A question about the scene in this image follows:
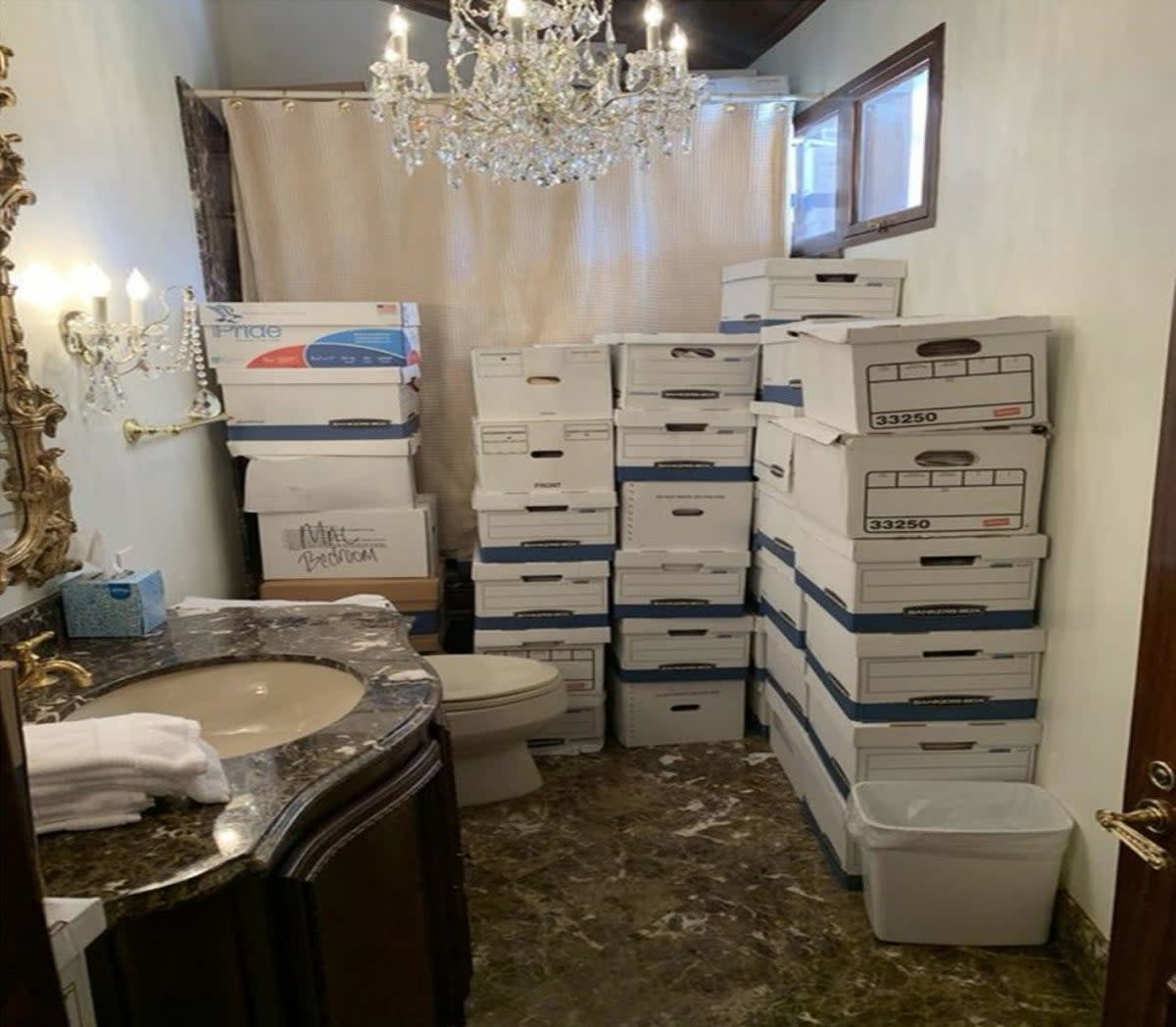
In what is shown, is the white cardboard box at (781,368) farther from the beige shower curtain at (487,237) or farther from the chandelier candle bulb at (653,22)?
the chandelier candle bulb at (653,22)

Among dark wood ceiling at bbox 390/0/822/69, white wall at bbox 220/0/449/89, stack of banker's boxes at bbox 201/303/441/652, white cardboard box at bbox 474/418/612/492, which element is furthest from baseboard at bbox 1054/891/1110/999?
white wall at bbox 220/0/449/89

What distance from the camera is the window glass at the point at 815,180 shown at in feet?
9.82

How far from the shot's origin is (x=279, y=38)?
3.18m

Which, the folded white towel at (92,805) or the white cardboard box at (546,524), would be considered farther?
the white cardboard box at (546,524)

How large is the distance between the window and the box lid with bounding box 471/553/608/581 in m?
1.35

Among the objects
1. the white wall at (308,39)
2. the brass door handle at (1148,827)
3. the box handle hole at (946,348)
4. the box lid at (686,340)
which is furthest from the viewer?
the white wall at (308,39)

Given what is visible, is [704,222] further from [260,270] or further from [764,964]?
[764,964]

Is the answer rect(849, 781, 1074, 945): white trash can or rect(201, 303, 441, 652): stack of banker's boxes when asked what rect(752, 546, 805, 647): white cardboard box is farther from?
rect(201, 303, 441, 652): stack of banker's boxes

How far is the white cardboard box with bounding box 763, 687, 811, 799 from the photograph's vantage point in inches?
97.6

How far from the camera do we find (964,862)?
1838 mm

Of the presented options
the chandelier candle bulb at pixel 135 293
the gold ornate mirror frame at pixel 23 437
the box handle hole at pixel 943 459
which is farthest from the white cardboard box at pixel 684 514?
the gold ornate mirror frame at pixel 23 437

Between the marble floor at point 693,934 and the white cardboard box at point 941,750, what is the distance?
0.35 m

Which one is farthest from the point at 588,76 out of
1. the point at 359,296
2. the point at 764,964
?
the point at 764,964

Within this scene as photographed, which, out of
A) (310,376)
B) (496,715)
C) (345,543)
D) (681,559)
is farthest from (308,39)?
(496,715)
